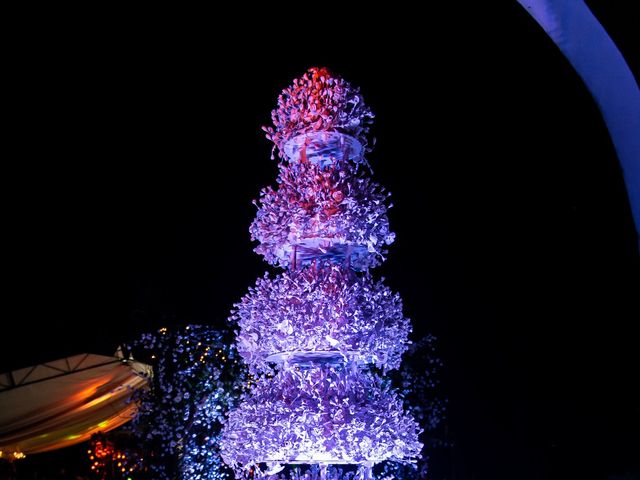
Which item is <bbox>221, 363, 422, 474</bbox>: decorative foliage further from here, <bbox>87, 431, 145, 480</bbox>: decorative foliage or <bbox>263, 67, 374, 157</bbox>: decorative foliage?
<bbox>87, 431, 145, 480</bbox>: decorative foliage

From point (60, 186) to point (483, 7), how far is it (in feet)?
16.4

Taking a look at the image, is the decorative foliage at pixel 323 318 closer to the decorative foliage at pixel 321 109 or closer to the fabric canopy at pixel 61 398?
the decorative foliage at pixel 321 109

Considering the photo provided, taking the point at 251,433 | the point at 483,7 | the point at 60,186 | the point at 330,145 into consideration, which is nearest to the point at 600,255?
the point at 483,7

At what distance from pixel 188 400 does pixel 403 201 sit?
134 inches

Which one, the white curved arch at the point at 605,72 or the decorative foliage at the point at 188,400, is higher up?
the white curved arch at the point at 605,72

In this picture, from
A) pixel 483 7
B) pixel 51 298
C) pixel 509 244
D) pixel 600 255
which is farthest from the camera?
pixel 51 298

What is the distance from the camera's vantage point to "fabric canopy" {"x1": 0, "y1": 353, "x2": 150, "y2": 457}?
11484 mm

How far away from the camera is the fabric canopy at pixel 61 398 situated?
452 inches

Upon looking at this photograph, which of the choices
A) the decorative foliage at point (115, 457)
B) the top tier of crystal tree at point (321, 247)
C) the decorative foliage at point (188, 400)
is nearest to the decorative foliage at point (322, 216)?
the top tier of crystal tree at point (321, 247)

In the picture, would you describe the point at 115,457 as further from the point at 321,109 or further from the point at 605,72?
the point at 605,72

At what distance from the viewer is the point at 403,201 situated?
Answer: 887 centimetres

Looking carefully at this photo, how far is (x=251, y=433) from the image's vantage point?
4918 millimetres

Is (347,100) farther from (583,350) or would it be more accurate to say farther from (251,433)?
(583,350)

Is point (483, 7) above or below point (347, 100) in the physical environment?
above
